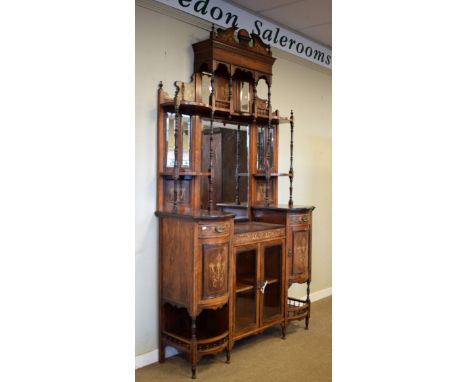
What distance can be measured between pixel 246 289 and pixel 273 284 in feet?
1.15

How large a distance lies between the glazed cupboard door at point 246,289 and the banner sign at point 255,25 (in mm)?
1947

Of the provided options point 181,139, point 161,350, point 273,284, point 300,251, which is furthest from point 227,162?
point 161,350

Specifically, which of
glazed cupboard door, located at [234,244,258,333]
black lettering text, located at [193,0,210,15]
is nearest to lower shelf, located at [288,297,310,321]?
glazed cupboard door, located at [234,244,258,333]

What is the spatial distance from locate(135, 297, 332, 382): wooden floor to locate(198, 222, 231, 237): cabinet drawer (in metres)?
1.00

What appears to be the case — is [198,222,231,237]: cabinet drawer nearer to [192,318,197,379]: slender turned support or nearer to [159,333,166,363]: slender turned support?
[192,318,197,379]: slender turned support

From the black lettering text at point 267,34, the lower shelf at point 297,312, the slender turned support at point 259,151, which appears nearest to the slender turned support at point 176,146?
the slender turned support at point 259,151

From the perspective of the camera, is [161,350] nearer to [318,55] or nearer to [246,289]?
[246,289]

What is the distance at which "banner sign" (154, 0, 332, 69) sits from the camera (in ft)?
11.3

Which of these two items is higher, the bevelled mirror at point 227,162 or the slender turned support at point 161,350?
the bevelled mirror at point 227,162

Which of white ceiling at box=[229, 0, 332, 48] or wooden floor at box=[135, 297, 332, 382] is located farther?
white ceiling at box=[229, 0, 332, 48]

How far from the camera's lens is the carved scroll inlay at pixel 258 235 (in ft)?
11.0

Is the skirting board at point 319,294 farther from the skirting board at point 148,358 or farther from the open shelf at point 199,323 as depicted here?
the skirting board at point 148,358
